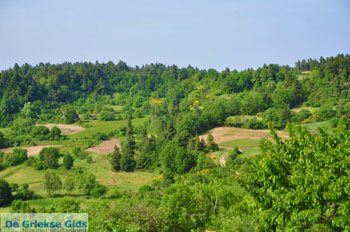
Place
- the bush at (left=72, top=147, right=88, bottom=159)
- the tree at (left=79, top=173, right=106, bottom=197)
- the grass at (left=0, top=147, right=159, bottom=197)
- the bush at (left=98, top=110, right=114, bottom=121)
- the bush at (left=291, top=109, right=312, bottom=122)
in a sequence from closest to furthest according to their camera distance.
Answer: the tree at (left=79, top=173, right=106, bottom=197) < the grass at (left=0, top=147, right=159, bottom=197) < the bush at (left=72, top=147, right=88, bottom=159) < the bush at (left=291, top=109, right=312, bottom=122) < the bush at (left=98, top=110, right=114, bottom=121)

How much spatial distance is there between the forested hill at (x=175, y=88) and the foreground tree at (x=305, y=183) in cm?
7440

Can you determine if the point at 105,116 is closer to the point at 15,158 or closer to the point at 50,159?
the point at 15,158

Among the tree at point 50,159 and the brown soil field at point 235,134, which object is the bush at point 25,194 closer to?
the tree at point 50,159

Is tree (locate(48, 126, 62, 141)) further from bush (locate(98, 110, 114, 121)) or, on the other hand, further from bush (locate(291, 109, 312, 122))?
bush (locate(291, 109, 312, 122))

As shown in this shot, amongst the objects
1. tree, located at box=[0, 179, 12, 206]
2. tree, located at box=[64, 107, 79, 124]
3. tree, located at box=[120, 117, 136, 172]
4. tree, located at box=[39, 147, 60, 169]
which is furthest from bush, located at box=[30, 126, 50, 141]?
tree, located at box=[0, 179, 12, 206]

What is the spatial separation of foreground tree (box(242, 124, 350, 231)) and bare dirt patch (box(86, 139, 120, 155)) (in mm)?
66147

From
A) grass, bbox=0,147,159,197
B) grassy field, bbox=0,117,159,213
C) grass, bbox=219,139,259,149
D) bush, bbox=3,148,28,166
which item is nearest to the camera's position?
grassy field, bbox=0,117,159,213

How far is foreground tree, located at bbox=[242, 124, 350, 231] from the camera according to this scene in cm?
1008

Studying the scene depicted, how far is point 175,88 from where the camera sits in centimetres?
13462

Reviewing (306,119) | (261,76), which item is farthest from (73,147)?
(261,76)

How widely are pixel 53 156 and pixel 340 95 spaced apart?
70.7 m

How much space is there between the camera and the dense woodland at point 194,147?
35.8 ft

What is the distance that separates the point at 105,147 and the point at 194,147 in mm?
22856

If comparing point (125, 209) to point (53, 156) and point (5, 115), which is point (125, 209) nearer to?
point (53, 156)
